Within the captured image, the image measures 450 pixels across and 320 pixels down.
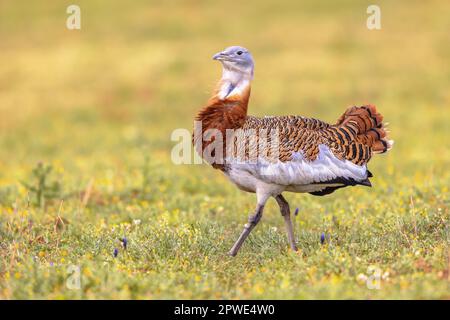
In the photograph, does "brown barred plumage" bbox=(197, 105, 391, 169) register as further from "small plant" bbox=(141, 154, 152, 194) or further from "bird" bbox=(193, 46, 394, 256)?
"small plant" bbox=(141, 154, 152, 194)

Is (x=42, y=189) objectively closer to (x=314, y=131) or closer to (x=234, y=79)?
(x=234, y=79)

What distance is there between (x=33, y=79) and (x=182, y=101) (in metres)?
3.28

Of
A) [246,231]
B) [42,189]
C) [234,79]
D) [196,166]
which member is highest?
[234,79]

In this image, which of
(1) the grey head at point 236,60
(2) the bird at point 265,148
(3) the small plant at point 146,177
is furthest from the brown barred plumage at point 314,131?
(3) the small plant at point 146,177

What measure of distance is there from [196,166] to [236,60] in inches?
188

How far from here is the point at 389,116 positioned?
12875 millimetres

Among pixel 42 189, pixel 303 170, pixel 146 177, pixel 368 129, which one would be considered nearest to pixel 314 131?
pixel 303 170

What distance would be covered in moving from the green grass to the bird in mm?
429

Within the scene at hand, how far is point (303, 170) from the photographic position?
17.9ft

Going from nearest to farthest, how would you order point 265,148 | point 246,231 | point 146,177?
point 265,148
point 246,231
point 146,177

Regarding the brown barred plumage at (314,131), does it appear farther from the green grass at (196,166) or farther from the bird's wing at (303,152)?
the green grass at (196,166)

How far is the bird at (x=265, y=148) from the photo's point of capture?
5.43m

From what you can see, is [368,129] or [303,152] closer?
[303,152]
